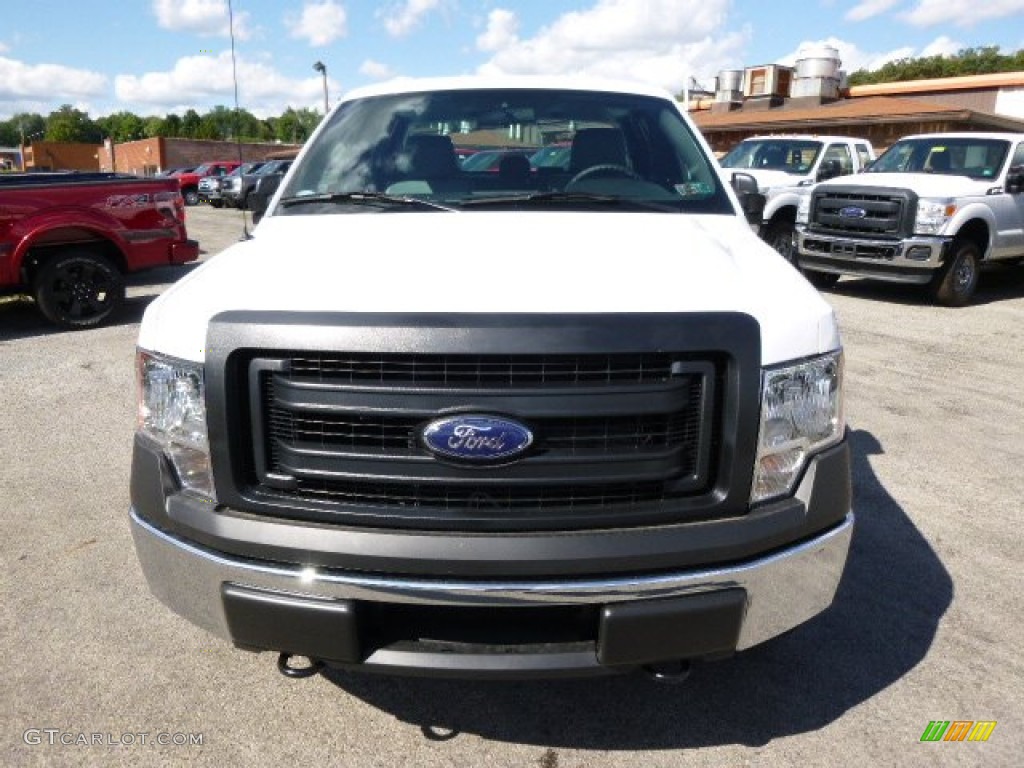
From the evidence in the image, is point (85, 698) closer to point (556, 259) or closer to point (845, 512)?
point (556, 259)

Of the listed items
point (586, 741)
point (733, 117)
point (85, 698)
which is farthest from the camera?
point (733, 117)

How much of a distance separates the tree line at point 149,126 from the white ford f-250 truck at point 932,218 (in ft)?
272

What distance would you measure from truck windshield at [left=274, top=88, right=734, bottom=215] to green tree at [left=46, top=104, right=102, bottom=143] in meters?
133

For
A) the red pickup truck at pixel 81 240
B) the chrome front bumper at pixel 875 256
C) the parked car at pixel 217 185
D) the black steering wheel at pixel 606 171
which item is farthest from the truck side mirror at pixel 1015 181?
the parked car at pixel 217 185

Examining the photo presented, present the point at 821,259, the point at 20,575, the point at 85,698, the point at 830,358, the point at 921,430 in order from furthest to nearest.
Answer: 1. the point at 821,259
2. the point at 921,430
3. the point at 20,575
4. the point at 85,698
5. the point at 830,358

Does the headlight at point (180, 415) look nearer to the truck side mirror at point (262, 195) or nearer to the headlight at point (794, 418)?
the headlight at point (794, 418)

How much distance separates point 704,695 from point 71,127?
14210 cm

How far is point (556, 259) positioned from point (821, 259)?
9.35 m

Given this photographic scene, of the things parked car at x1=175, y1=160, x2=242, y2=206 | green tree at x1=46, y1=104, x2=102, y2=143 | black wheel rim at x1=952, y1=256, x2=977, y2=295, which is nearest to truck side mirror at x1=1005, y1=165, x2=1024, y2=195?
black wheel rim at x1=952, y1=256, x2=977, y2=295

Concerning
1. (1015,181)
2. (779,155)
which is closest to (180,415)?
(1015,181)

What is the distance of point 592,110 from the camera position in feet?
12.3

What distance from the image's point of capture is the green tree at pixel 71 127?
391ft

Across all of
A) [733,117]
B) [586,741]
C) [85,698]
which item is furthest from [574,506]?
[733,117]

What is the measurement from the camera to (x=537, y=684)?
2.66 metres
